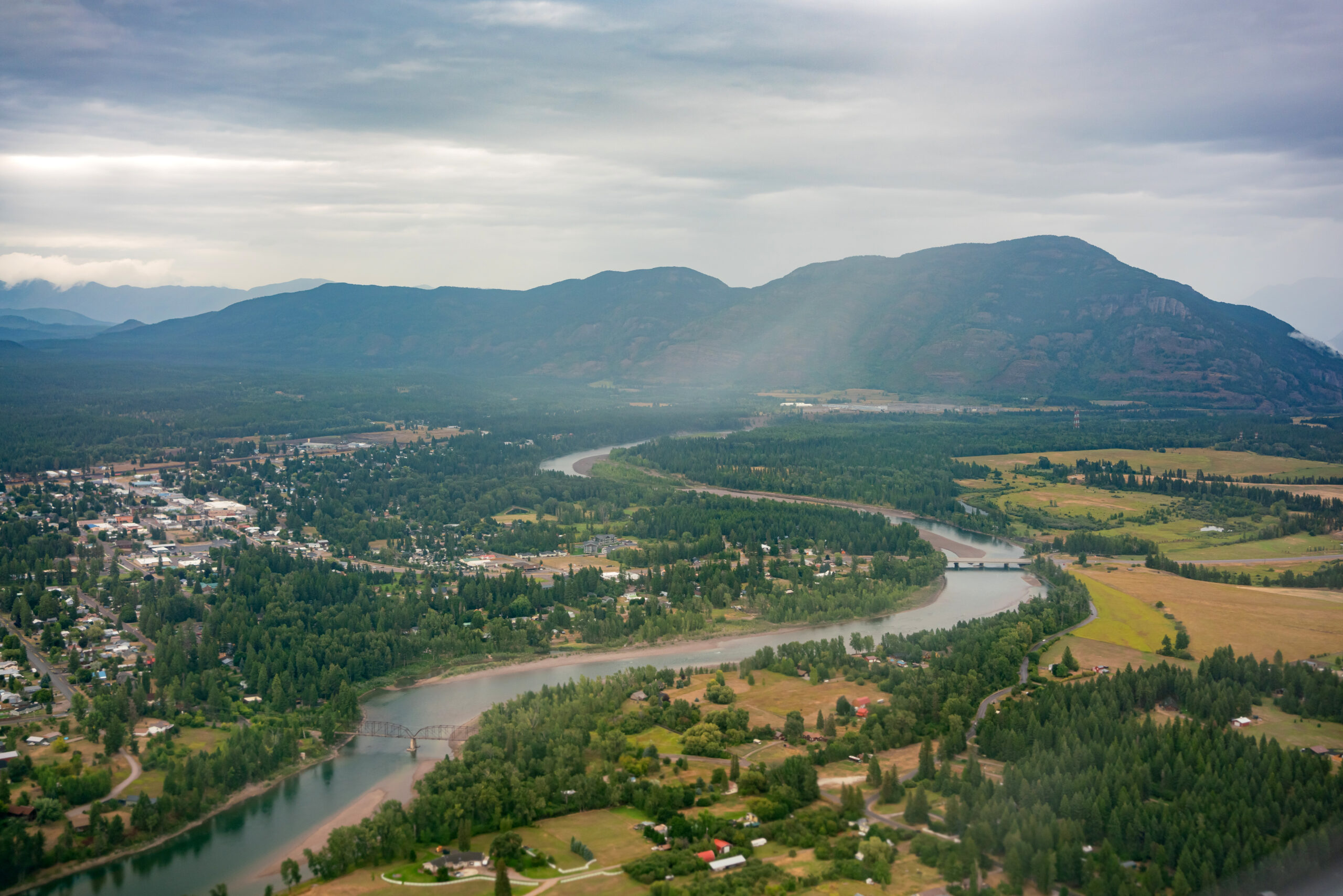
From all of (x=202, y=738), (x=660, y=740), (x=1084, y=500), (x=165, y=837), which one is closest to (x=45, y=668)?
(x=202, y=738)

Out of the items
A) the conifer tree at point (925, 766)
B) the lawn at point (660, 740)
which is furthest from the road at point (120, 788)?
the conifer tree at point (925, 766)

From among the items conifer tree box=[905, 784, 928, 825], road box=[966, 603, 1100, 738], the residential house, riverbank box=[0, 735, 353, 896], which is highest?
road box=[966, 603, 1100, 738]

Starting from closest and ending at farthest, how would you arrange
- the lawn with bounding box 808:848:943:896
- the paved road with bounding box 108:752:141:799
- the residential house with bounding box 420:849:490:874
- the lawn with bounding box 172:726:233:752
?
the lawn with bounding box 808:848:943:896 → the residential house with bounding box 420:849:490:874 → the paved road with bounding box 108:752:141:799 → the lawn with bounding box 172:726:233:752

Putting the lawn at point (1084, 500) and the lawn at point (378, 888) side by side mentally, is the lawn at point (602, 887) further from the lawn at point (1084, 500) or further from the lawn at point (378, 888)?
the lawn at point (1084, 500)

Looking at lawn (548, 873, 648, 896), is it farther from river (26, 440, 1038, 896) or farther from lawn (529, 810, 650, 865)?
river (26, 440, 1038, 896)

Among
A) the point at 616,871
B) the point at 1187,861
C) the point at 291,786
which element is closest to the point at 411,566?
the point at 291,786

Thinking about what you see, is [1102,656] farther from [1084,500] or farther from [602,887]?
[1084,500]

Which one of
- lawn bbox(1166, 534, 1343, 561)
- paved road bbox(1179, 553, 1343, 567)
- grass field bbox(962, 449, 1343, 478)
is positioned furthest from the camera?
grass field bbox(962, 449, 1343, 478)

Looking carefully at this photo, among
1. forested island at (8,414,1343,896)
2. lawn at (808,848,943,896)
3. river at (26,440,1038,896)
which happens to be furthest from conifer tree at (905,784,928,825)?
river at (26,440,1038,896)
